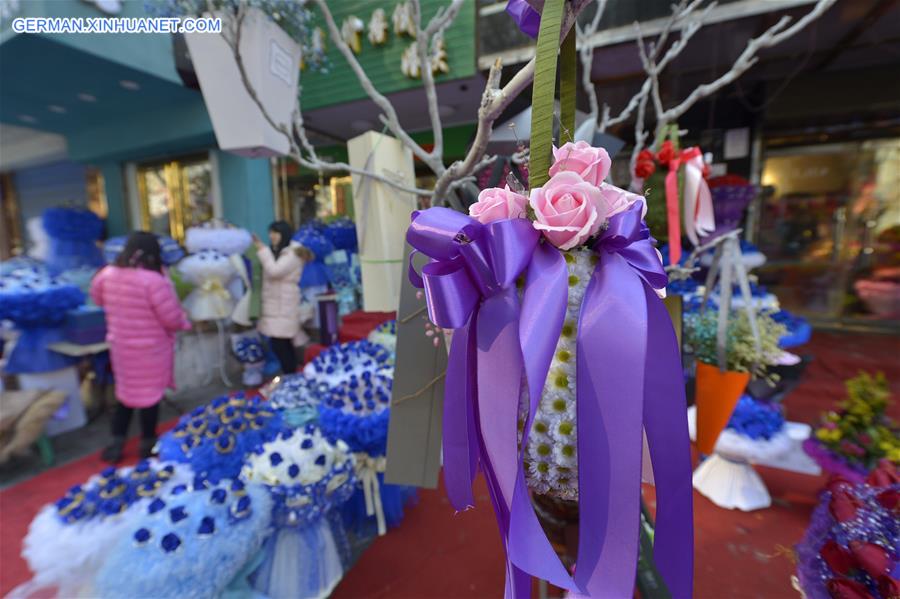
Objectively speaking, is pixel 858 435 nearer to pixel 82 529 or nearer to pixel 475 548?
pixel 475 548

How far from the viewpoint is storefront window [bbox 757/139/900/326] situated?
4.76m

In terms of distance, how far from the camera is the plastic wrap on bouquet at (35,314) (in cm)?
266

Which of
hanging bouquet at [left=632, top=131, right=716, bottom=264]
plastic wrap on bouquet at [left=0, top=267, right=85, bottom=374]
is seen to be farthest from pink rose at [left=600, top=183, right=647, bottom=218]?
plastic wrap on bouquet at [left=0, top=267, right=85, bottom=374]

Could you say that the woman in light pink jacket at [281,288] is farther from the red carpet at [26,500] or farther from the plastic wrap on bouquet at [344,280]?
the red carpet at [26,500]

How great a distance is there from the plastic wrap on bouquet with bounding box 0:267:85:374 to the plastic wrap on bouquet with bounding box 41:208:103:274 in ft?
7.16

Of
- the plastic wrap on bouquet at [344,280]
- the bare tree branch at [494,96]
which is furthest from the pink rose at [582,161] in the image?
the plastic wrap on bouquet at [344,280]

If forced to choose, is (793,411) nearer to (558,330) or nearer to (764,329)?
(764,329)

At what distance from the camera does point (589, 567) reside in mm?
443

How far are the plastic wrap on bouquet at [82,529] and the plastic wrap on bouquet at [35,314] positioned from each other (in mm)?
2199

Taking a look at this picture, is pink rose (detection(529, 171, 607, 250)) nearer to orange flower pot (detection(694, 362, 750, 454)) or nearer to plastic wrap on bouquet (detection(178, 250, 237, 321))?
orange flower pot (detection(694, 362, 750, 454))

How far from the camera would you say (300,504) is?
1.26 meters

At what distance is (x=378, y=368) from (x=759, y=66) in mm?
4847

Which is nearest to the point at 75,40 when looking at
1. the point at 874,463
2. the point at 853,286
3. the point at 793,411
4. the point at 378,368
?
the point at 378,368

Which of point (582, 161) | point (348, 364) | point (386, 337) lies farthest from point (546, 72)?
point (386, 337)
